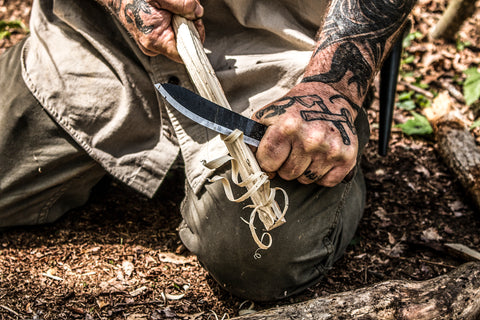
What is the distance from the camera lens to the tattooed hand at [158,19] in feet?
5.92

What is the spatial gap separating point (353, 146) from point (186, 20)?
0.90m

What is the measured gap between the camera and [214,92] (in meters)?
1.70

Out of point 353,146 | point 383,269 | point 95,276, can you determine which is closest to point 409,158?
point 383,269

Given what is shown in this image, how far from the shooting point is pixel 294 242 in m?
1.96

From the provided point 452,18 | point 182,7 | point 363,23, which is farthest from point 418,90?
point 182,7

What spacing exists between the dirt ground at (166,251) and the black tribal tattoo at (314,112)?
870mm

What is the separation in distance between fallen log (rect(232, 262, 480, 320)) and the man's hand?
1.51 ft

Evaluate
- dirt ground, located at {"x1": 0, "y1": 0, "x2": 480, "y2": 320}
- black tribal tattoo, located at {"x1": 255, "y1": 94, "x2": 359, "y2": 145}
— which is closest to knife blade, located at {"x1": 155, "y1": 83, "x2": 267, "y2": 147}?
black tribal tattoo, located at {"x1": 255, "y1": 94, "x2": 359, "y2": 145}

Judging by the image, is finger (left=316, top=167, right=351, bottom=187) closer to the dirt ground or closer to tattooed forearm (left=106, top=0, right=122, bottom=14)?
the dirt ground

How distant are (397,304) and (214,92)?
42.5 inches

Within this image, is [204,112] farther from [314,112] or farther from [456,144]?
[456,144]

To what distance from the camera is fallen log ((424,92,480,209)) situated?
8.48 ft

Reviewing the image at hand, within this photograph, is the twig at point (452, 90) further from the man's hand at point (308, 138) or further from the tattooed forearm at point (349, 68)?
the man's hand at point (308, 138)

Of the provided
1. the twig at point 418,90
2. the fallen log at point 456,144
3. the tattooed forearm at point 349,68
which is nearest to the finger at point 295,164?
the tattooed forearm at point 349,68
